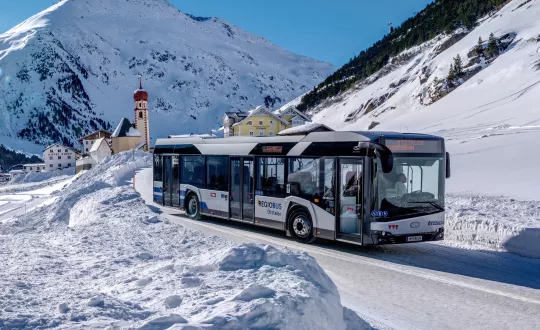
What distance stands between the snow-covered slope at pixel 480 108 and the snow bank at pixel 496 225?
319 cm

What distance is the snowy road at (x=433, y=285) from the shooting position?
21.8 ft

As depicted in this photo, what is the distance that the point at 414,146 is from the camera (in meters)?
10.8

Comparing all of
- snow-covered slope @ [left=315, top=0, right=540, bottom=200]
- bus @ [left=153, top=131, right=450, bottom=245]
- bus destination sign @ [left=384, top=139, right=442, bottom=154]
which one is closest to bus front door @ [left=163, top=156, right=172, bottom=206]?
bus @ [left=153, top=131, right=450, bottom=245]

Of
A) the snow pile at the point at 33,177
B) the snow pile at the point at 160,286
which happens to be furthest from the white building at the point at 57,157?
the snow pile at the point at 160,286

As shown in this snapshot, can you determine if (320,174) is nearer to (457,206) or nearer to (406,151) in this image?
(406,151)

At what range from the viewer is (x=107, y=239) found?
35.7ft

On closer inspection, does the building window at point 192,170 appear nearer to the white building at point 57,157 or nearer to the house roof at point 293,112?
the house roof at point 293,112

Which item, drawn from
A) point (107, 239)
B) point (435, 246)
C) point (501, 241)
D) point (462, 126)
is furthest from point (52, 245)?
point (462, 126)

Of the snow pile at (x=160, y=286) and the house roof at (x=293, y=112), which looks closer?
the snow pile at (x=160, y=286)

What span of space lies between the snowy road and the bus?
2.02 feet

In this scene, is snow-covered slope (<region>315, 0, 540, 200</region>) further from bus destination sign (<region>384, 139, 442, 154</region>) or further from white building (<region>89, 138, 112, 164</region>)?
white building (<region>89, 138, 112, 164</region>)

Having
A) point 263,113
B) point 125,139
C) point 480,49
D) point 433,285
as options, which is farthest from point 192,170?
point 125,139

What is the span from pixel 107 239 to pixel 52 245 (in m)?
1.18

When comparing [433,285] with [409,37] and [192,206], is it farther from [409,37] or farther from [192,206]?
[409,37]
